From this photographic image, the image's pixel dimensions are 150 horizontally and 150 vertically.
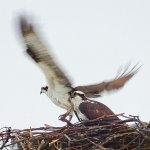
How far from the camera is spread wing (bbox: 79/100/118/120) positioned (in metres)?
11.2

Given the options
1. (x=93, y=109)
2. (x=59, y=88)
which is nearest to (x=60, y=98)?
(x=59, y=88)

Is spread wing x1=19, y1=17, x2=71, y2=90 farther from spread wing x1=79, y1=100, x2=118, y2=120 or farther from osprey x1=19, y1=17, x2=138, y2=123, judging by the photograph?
spread wing x1=79, y1=100, x2=118, y2=120

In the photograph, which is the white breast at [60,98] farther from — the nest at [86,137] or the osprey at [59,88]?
the nest at [86,137]

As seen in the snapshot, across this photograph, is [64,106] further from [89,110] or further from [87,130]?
[87,130]

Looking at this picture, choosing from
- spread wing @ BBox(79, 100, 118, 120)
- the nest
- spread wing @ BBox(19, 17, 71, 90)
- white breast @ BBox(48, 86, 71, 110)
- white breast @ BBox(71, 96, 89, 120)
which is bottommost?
the nest

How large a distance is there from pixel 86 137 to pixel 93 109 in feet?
3.63

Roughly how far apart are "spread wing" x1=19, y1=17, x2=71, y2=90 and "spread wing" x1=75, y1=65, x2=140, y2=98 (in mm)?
454

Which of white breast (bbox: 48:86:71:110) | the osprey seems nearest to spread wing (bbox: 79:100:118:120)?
the osprey

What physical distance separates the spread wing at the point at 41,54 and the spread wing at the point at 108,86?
45 centimetres

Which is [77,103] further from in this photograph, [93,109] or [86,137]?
[86,137]

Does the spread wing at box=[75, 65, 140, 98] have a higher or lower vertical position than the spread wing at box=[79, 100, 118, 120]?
higher

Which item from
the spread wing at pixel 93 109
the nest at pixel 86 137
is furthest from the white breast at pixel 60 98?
the nest at pixel 86 137

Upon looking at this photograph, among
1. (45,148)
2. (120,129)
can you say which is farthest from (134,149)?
(45,148)

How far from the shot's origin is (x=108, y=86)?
41.5 ft
